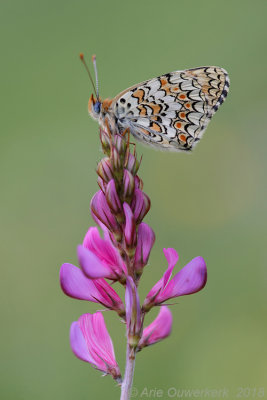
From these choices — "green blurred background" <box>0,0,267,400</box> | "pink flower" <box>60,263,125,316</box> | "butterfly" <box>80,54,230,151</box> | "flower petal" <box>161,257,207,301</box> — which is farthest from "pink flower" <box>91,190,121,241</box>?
"green blurred background" <box>0,0,267,400</box>

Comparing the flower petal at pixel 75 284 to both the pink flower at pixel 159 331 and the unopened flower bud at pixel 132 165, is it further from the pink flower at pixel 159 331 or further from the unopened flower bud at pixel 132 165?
the unopened flower bud at pixel 132 165

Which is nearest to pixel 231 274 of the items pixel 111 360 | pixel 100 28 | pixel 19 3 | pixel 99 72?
pixel 111 360

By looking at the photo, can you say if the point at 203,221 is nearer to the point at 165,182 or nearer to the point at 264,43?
the point at 165,182

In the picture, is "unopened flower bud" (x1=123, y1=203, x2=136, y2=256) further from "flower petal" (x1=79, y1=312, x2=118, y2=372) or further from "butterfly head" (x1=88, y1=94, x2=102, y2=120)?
"butterfly head" (x1=88, y1=94, x2=102, y2=120)

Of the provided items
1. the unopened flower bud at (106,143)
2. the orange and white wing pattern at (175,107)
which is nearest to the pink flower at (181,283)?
the unopened flower bud at (106,143)

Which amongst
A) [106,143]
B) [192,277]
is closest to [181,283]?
[192,277]
